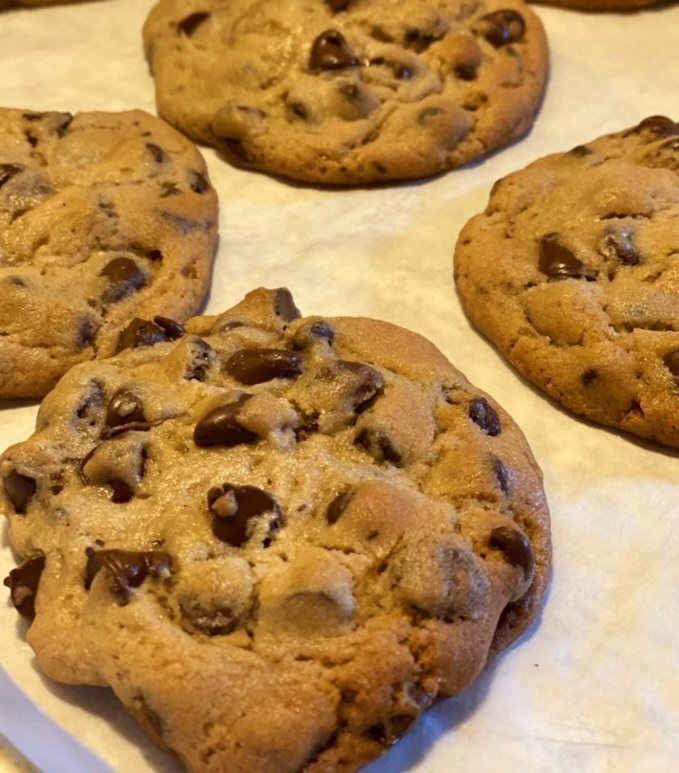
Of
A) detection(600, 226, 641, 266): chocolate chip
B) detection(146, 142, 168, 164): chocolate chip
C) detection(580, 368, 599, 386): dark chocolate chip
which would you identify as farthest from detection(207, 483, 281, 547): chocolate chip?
detection(146, 142, 168, 164): chocolate chip

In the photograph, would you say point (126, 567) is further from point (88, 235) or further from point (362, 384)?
point (88, 235)

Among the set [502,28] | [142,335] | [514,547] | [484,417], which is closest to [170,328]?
[142,335]

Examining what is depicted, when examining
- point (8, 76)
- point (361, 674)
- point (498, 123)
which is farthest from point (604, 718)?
point (8, 76)

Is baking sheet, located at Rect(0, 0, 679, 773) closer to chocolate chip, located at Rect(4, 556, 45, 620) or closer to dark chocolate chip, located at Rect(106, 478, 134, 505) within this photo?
chocolate chip, located at Rect(4, 556, 45, 620)

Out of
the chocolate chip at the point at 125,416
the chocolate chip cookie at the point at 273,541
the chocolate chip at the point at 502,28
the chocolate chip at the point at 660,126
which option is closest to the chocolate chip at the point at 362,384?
the chocolate chip cookie at the point at 273,541

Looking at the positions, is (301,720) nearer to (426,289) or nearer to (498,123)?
(426,289)

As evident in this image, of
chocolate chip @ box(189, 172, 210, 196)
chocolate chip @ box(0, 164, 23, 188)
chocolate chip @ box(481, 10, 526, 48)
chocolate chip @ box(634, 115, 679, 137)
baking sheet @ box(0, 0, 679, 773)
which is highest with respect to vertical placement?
chocolate chip @ box(481, 10, 526, 48)

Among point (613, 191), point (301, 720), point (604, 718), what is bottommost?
point (604, 718)
